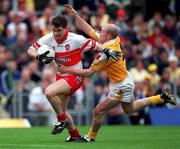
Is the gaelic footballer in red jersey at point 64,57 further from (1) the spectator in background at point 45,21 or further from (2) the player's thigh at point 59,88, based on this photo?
(1) the spectator in background at point 45,21

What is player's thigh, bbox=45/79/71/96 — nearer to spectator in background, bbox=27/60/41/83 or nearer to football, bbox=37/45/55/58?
football, bbox=37/45/55/58

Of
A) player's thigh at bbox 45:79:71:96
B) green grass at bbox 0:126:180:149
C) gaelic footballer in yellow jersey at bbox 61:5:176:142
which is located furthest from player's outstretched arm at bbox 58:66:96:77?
green grass at bbox 0:126:180:149

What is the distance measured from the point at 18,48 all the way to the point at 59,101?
968cm

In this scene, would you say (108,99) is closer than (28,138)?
Yes

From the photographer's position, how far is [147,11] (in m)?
29.5

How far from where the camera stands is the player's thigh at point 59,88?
1591 centimetres

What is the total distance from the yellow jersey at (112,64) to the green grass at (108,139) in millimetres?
1191

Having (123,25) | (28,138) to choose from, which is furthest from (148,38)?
(28,138)

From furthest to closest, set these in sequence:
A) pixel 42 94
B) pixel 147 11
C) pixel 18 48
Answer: pixel 147 11 < pixel 18 48 < pixel 42 94

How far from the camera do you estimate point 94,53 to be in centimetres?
2508

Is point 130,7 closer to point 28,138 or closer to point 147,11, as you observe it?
point 147,11

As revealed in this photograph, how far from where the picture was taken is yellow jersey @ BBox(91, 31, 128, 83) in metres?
16.0

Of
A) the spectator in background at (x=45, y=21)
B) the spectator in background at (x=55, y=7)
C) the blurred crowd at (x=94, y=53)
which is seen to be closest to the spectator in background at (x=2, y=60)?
the blurred crowd at (x=94, y=53)

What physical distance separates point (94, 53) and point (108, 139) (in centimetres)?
770
